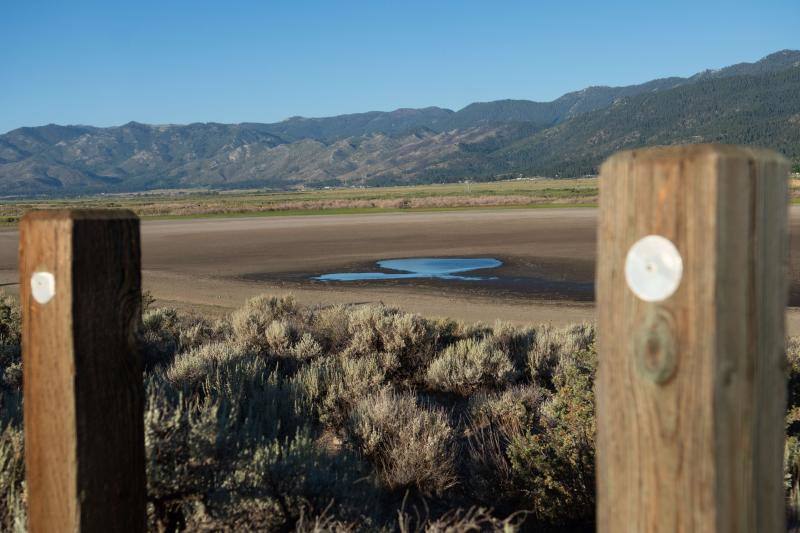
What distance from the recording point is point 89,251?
195 centimetres

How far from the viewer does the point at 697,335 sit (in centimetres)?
138

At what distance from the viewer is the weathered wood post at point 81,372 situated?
190 cm

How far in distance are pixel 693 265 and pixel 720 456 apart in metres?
0.36

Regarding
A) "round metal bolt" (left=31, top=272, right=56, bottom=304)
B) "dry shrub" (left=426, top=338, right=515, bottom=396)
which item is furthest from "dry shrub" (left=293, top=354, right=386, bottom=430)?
"round metal bolt" (left=31, top=272, right=56, bottom=304)

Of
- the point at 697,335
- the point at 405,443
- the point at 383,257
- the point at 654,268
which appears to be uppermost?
the point at 654,268

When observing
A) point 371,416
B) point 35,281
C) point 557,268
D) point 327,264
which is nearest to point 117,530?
point 35,281

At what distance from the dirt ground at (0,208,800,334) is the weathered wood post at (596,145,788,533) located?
531 inches

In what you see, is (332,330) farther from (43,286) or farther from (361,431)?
(43,286)

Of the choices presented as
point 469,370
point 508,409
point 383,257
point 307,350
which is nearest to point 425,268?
point 383,257

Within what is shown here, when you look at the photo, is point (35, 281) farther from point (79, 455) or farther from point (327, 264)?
point (327, 264)

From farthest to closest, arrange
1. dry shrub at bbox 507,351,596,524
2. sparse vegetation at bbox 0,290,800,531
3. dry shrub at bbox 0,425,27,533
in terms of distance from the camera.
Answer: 1. dry shrub at bbox 507,351,596,524
2. sparse vegetation at bbox 0,290,800,531
3. dry shrub at bbox 0,425,27,533

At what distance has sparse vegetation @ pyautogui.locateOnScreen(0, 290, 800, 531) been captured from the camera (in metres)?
3.48

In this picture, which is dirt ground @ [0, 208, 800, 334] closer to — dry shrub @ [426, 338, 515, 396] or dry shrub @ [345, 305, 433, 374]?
dry shrub @ [345, 305, 433, 374]

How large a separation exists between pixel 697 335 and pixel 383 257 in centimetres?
2879
